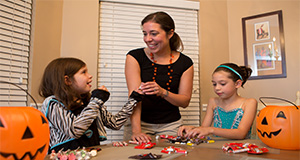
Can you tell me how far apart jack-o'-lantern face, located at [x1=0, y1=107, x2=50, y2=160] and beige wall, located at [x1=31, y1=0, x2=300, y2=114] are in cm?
159

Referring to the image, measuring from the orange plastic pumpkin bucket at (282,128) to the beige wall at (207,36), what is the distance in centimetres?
194

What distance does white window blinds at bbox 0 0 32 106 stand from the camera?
2031 mm

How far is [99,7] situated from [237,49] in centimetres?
187

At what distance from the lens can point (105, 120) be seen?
1.55 meters

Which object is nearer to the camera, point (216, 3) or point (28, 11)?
point (28, 11)

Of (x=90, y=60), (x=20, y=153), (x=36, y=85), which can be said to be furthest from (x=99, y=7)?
(x=20, y=153)

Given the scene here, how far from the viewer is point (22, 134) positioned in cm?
71

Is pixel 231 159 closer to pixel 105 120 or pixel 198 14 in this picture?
pixel 105 120

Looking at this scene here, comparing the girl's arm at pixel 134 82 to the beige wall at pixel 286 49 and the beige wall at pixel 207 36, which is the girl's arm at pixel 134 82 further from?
the beige wall at pixel 286 49

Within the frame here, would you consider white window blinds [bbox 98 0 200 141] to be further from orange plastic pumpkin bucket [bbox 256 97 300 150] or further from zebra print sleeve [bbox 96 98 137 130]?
orange plastic pumpkin bucket [bbox 256 97 300 150]

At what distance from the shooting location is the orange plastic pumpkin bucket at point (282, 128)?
104 centimetres

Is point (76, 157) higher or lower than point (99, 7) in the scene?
lower

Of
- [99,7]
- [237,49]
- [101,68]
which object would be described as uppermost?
[99,7]

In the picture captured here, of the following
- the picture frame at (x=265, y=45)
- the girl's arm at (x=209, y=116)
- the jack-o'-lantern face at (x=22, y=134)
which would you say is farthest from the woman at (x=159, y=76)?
the picture frame at (x=265, y=45)
